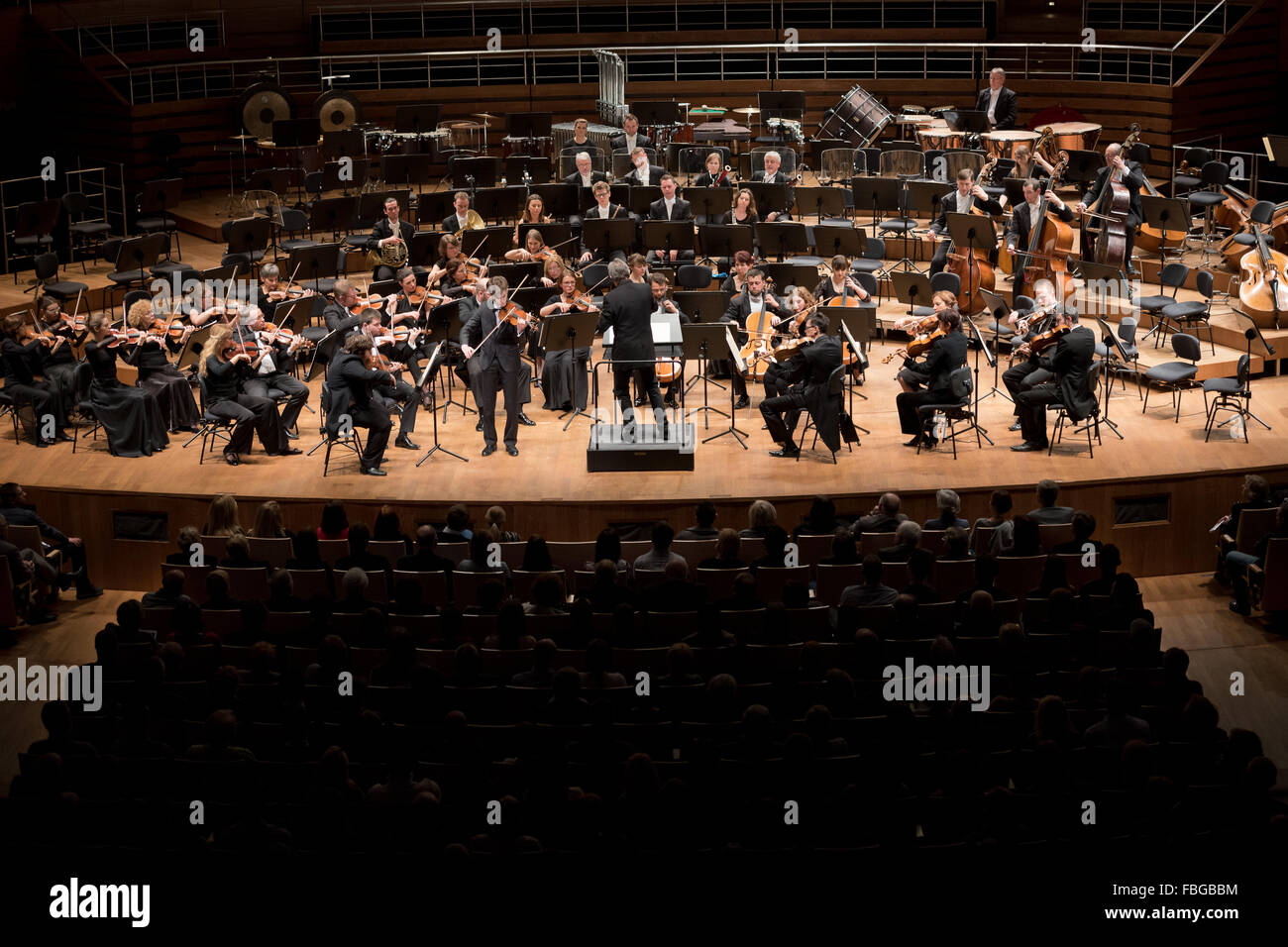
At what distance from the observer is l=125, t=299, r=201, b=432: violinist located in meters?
11.4

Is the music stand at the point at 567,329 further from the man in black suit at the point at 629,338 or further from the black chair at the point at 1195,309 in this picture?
the black chair at the point at 1195,309

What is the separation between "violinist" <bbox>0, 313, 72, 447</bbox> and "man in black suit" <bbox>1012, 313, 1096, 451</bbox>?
701 cm

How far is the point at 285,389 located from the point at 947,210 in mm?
6070

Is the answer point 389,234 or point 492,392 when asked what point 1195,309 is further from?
point 389,234

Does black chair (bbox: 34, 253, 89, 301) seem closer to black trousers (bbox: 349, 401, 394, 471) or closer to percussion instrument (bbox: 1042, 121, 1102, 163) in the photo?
black trousers (bbox: 349, 401, 394, 471)

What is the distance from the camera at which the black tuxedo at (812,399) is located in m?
10.8

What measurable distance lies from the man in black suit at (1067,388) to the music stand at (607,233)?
399 centimetres

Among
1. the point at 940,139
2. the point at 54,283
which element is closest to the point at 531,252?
the point at 54,283

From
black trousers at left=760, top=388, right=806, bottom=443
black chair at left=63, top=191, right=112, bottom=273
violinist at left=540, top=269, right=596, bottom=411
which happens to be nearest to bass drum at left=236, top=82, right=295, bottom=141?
black chair at left=63, top=191, right=112, bottom=273

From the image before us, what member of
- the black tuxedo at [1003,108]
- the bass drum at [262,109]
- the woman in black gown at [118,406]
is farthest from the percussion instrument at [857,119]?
the woman in black gown at [118,406]

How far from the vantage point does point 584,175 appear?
14.7 meters

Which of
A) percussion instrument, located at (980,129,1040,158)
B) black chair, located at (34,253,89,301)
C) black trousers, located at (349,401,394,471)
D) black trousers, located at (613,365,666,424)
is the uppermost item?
percussion instrument, located at (980,129,1040,158)

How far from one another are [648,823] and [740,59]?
576 inches

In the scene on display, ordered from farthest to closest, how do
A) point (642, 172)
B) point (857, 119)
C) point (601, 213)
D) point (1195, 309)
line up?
point (857, 119), point (642, 172), point (601, 213), point (1195, 309)
